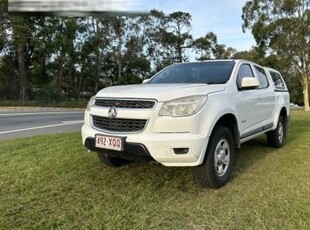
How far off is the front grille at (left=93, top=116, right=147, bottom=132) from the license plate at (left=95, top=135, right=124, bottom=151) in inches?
5.4

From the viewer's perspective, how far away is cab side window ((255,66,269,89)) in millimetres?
6387

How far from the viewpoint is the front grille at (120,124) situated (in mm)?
3985

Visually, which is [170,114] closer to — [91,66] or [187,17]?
[91,66]

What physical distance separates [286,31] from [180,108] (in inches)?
1141

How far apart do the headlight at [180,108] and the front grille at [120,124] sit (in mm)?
265

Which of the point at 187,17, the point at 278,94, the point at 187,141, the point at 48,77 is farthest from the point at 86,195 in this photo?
the point at 187,17

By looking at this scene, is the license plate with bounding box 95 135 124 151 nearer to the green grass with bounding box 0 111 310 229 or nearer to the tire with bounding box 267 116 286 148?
the green grass with bounding box 0 111 310 229

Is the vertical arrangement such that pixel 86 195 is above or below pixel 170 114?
below

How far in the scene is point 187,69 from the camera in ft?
18.6

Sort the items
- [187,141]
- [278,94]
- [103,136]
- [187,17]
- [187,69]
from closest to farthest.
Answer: [187,141] → [103,136] → [187,69] → [278,94] → [187,17]

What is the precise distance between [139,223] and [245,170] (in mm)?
2399

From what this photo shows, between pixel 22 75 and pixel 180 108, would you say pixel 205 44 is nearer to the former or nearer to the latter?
pixel 22 75

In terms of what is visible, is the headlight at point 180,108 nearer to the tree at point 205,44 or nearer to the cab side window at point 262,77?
the cab side window at point 262,77

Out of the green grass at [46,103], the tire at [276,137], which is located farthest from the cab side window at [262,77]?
the green grass at [46,103]
